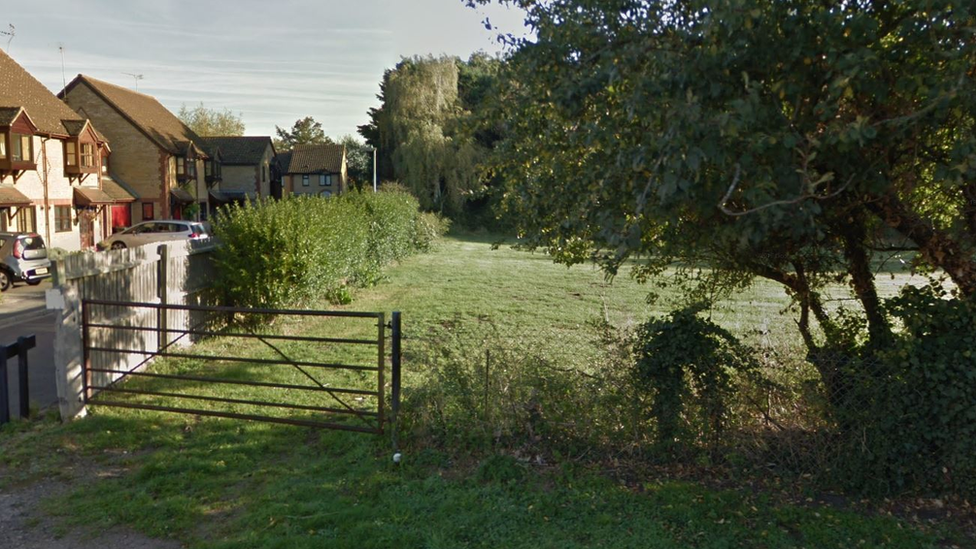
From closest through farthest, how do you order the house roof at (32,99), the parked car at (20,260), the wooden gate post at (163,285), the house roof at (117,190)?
the wooden gate post at (163,285) → the parked car at (20,260) → the house roof at (32,99) → the house roof at (117,190)

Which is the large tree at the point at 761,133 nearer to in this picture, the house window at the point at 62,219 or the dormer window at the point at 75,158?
the house window at the point at 62,219

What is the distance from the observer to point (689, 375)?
20.2ft

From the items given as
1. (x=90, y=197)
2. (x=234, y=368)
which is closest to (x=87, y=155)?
(x=90, y=197)

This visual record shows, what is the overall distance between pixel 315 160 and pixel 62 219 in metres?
39.2

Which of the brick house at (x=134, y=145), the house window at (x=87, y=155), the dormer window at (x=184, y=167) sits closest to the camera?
the house window at (x=87, y=155)

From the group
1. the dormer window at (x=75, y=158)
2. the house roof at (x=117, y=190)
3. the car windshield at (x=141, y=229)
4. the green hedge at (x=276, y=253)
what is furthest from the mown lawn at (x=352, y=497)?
the house roof at (x=117, y=190)

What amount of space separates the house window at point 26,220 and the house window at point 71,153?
396 centimetres

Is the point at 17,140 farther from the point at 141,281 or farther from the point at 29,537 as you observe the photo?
the point at 29,537

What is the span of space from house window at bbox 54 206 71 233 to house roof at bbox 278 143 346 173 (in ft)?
120

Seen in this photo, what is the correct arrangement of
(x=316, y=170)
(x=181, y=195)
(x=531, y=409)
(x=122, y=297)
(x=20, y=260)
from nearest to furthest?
(x=531, y=409) < (x=122, y=297) < (x=20, y=260) < (x=181, y=195) < (x=316, y=170)

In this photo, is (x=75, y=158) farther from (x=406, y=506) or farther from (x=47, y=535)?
(x=406, y=506)

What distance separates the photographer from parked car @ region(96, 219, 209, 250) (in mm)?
30594

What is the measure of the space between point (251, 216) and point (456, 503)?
9540 mm

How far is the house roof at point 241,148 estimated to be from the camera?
5575 centimetres
